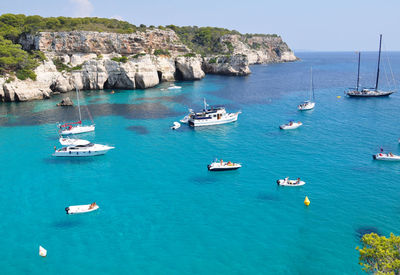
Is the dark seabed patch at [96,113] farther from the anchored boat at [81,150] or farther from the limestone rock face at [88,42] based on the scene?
the limestone rock face at [88,42]

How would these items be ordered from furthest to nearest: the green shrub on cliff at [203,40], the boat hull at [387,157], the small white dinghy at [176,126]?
the green shrub on cliff at [203,40]
the small white dinghy at [176,126]
the boat hull at [387,157]

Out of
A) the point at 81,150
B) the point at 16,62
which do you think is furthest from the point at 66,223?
the point at 16,62

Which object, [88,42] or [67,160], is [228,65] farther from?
[67,160]

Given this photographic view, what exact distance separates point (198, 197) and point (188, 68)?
10313 centimetres

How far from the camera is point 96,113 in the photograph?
77062mm

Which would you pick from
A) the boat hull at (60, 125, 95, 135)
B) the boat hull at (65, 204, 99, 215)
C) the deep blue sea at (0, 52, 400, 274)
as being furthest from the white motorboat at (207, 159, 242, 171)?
the boat hull at (60, 125, 95, 135)

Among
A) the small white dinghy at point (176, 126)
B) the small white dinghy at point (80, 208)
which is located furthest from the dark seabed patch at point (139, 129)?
the small white dinghy at point (80, 208)

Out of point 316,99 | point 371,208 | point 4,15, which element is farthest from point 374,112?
point 4,15

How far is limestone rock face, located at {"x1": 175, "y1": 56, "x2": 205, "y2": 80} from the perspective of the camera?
132 m

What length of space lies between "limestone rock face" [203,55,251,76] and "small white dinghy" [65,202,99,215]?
12850 cm

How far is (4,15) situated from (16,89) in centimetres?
4985

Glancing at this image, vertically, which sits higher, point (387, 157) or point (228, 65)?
point (228, 65)

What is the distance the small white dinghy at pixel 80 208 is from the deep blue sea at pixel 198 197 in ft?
2.62

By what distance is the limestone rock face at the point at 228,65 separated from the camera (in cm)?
15075
